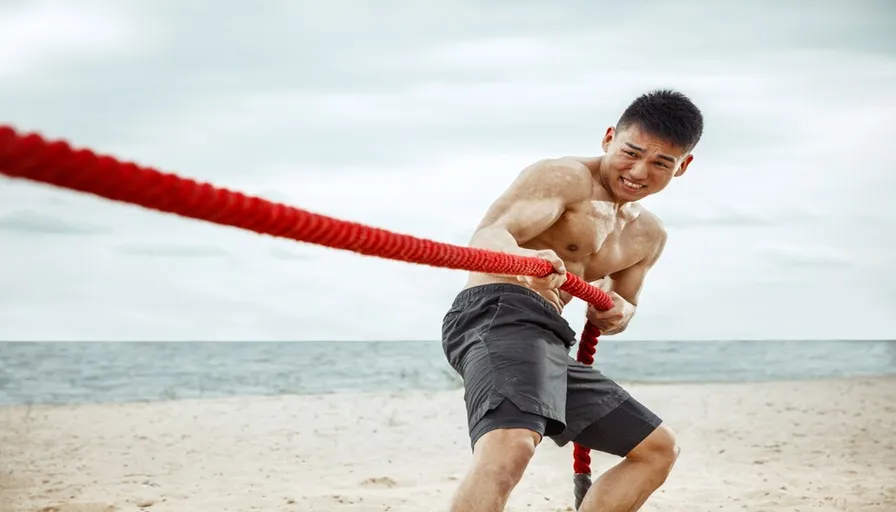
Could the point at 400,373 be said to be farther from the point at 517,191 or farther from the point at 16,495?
the point at 517,191

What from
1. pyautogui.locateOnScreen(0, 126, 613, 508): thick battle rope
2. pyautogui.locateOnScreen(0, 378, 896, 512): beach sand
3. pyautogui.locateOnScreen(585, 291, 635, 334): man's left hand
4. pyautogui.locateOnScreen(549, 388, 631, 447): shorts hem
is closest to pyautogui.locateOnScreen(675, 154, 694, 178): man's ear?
pyautogui.locateOnScreen(585, 291, 635, 334): man's left hand

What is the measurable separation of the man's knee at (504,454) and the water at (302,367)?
33.9 feet

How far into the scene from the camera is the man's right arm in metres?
2.58

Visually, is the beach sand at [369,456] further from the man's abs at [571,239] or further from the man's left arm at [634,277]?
the man's abs at [571,239]

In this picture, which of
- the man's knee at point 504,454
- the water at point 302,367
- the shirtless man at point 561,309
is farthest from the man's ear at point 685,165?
the water at point 302,367

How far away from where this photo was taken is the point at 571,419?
2646 millimetres

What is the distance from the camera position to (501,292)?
2.61 meters

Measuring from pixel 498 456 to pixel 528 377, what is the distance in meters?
0.25

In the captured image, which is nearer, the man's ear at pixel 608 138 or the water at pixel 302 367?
the man's ear at pixel 608 138

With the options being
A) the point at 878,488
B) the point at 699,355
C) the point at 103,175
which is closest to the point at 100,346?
the point at 699,355

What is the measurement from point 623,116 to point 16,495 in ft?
12.6

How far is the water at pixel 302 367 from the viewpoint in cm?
1354

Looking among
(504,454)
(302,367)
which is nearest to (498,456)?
(504,454)

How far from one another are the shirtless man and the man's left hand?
0.5 inches
